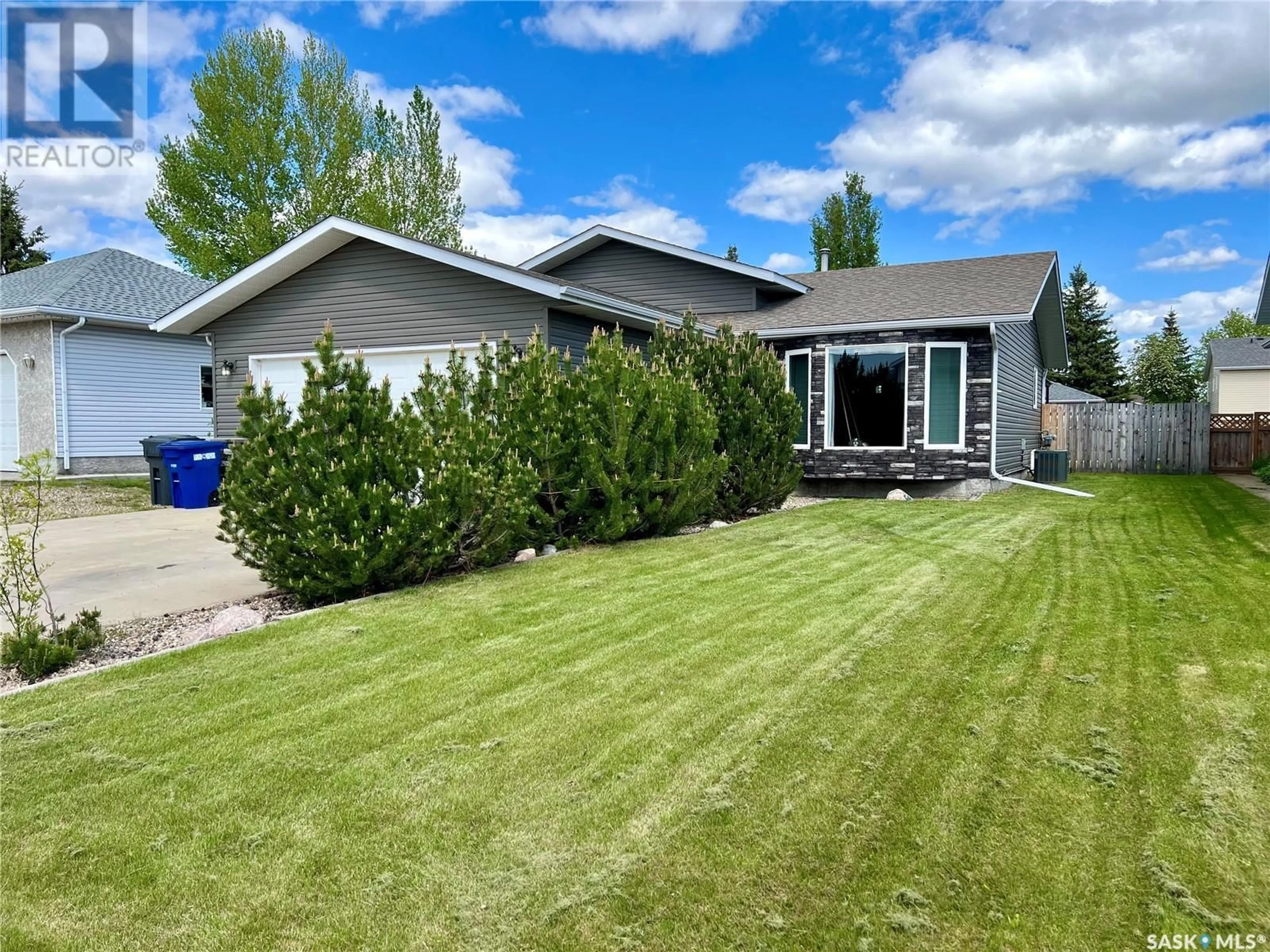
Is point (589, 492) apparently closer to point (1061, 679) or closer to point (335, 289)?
point (1061, 679)

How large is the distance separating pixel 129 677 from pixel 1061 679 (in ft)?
15.3

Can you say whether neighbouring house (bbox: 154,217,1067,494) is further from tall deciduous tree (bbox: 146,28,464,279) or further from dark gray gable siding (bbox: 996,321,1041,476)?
tall deciduous tree (bbox: 146,28,464,279)

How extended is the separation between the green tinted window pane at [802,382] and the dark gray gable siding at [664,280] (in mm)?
2083

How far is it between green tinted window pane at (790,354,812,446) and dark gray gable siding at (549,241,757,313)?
2.08 meters

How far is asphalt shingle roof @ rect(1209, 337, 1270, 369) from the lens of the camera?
2502cm

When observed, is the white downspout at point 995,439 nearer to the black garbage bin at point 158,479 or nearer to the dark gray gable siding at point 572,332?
the dark gray gable siding at point 572,332

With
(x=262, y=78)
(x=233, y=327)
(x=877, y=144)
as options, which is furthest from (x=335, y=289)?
(x=262, y=78)

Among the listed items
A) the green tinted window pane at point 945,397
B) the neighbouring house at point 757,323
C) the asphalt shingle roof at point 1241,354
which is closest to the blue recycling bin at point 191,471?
the neighbouring house at point 757,323

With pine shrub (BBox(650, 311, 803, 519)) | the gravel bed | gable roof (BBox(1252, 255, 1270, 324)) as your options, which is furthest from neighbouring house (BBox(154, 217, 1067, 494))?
the gravel bed

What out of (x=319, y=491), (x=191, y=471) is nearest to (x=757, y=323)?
(x=191, y=471)

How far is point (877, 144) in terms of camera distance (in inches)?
787

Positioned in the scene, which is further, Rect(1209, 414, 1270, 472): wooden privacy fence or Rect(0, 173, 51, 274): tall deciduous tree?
Rect(0, 173, 51, 274): tall deciduous tree

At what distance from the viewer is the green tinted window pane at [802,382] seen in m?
13.4

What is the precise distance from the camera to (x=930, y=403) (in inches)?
496
